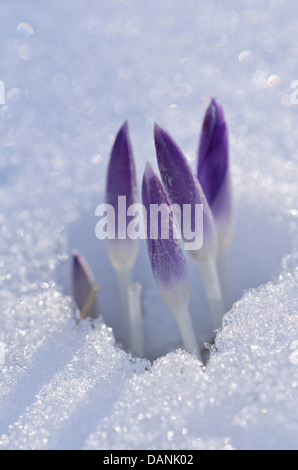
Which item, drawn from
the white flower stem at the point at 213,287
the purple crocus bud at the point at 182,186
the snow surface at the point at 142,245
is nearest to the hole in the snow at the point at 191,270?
the snow surface at the point at 142,245

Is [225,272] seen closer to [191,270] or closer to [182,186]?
[191,270]

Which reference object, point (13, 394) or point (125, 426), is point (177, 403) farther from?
point (13, 394)

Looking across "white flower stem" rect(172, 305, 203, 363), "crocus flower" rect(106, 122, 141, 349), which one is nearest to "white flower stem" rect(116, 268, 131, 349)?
"crocus flower" rect(106, 122, 141, 349)

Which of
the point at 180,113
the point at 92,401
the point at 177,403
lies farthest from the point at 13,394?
the point at 180,113

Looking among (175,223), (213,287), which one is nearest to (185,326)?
(213,287)

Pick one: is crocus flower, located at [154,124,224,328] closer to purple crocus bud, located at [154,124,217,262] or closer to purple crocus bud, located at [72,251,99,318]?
purple crocus bud, located at [154,124,217,262]

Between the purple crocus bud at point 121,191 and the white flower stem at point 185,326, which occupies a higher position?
the purple crocus bud at point 121,191

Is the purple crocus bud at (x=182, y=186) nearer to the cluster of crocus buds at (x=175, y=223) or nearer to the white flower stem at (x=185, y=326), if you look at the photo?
the cluster of crocus buds at (x=175, y=223)
